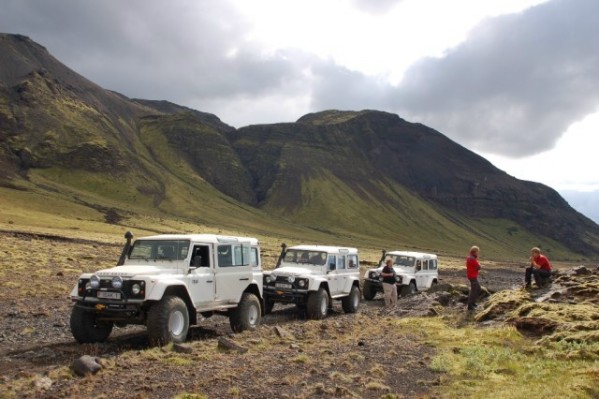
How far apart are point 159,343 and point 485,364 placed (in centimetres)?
699

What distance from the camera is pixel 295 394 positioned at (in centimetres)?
864

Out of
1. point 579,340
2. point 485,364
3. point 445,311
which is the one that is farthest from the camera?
point 445,311

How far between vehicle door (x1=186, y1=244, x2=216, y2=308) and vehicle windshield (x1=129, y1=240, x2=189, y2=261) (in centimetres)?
28

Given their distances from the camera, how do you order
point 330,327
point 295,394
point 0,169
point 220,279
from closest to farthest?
point 295,394
point 220,279
point 330,327
point 0,169

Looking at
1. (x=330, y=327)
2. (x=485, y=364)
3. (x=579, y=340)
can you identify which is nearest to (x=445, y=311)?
(x=330, y=327)

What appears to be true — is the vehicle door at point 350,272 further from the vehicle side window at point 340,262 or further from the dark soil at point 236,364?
the dark soil at point 236,364

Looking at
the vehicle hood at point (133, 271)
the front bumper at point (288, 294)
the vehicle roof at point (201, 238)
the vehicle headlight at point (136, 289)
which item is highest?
the vehicle roof at point (201, 238)

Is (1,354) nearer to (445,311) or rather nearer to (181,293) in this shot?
(181,293)

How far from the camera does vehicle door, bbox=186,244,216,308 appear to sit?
13336 millimetres

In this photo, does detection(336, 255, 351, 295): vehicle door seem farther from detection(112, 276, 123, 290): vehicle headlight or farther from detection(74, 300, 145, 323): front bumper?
detection(112, 276, 123, 290): vehicle headlight

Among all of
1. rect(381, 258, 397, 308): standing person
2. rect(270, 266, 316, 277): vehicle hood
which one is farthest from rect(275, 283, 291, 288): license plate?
rect(381, 258, 397, 308): standing person

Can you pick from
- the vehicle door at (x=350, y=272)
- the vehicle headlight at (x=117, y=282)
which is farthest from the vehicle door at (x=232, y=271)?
the vehicle door at (x=350, y=272)

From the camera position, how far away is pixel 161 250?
540 inches

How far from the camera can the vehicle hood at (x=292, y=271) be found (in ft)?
63.4
